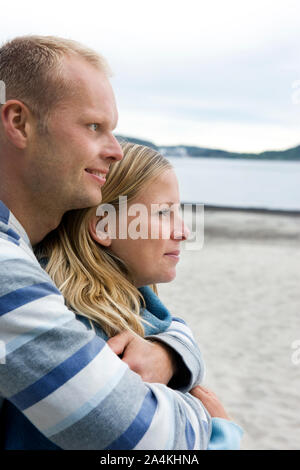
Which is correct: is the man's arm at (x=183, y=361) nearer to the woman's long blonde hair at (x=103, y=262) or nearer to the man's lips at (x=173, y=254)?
the woman's long blonde hair at (x=103, y=262)

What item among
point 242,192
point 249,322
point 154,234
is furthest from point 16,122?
point 242,192

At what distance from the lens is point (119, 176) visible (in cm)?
195

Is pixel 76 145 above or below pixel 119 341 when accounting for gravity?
above

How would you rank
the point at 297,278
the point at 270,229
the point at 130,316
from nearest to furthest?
the point at 130,316, the point at 297,278, the point at 270,229

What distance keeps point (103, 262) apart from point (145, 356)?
44cm

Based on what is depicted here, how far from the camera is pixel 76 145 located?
156 cm

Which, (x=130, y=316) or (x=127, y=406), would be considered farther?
(x=130, y=316)

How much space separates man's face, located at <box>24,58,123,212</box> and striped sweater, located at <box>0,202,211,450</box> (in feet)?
1.27

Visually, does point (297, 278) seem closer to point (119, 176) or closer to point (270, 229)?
point (270, 229)

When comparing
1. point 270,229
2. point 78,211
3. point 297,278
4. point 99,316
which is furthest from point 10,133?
point 270,229

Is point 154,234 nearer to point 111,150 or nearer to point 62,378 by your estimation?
point 111,150

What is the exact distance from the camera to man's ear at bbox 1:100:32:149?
1.56 m

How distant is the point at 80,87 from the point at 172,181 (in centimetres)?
54

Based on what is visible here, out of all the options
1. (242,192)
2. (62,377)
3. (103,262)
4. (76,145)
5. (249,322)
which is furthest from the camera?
(242,192)
